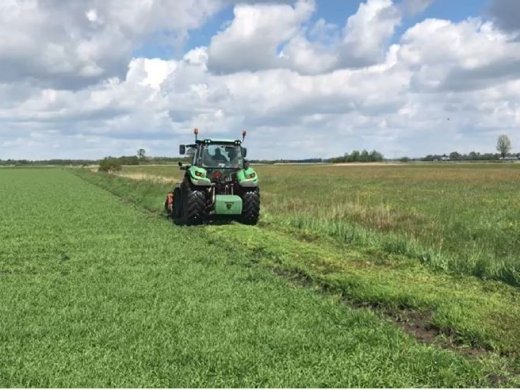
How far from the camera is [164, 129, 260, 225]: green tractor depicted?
15281 millimetres

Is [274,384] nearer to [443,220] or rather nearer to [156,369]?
[156,369]

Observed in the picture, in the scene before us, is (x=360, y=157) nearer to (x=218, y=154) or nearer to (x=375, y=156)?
(x=375, y=156)

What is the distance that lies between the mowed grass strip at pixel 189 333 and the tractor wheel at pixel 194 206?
462 cm

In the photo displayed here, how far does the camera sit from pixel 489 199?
26.4 metres

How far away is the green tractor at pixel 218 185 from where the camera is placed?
1528 cm

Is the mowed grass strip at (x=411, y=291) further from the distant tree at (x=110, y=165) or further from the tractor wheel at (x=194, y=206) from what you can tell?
the distant tree at (x=110, y=165)

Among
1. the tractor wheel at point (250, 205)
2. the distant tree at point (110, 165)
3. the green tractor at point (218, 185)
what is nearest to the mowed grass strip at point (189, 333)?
the green tractor at point (218, 185)

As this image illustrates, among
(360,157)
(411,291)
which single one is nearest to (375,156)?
(360,157)

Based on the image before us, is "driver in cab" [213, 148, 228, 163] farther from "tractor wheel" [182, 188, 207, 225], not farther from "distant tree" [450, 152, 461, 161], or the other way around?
"distant tree" [450, 152, 461, 161]

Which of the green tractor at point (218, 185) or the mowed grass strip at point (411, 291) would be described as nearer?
the mowed grass strip at point (411, 291)

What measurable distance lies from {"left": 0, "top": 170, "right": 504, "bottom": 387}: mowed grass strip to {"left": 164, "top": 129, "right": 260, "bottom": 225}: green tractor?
4.62 metres

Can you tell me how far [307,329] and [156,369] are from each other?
185 centimetres

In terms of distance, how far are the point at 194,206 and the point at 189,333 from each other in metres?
9.43

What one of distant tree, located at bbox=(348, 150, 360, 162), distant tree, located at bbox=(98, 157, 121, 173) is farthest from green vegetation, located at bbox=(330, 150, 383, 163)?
distant tree, located at bbox=(98, 157, 121, 173)
